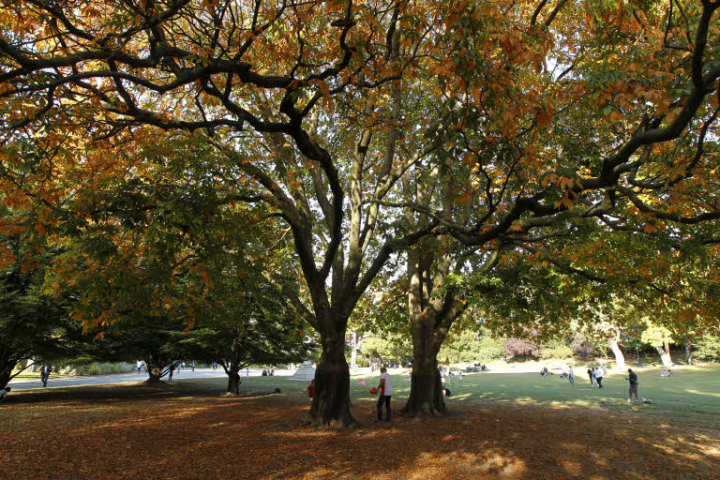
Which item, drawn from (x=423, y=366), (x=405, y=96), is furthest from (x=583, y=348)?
(x=405, y=96)

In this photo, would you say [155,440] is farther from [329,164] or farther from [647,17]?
[647,17]

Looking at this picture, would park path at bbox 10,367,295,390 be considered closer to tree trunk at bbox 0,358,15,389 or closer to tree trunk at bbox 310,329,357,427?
tree trunk at bbox 0,358,15,389

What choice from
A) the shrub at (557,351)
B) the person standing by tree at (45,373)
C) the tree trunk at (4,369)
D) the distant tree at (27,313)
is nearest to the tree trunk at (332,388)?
the distant tree at (27,313)

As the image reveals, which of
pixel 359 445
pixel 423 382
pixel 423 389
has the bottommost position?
pixel 359 445

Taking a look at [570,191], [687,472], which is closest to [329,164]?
A: [570,191]

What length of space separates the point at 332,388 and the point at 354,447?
2262 millimetres

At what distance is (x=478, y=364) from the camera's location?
186 ft

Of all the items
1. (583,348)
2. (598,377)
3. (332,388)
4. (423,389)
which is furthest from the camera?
(583,348)

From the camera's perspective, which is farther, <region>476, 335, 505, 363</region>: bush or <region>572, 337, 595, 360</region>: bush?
<region>476, 335, 505, 363</region>: bush

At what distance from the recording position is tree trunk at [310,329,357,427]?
10.9 metres

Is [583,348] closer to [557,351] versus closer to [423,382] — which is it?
[557,351]

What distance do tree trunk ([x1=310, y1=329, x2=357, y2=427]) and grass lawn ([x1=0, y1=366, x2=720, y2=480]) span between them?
21.1 inches

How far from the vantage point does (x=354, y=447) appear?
8844mm

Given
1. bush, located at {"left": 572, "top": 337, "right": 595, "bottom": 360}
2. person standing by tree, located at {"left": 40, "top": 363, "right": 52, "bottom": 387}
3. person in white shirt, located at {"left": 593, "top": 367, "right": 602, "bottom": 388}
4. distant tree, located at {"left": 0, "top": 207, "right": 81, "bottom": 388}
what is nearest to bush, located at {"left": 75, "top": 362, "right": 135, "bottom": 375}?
person standing by tree, located at {"left": 40, "top": 363, "right": 52, "bottom": 387}
